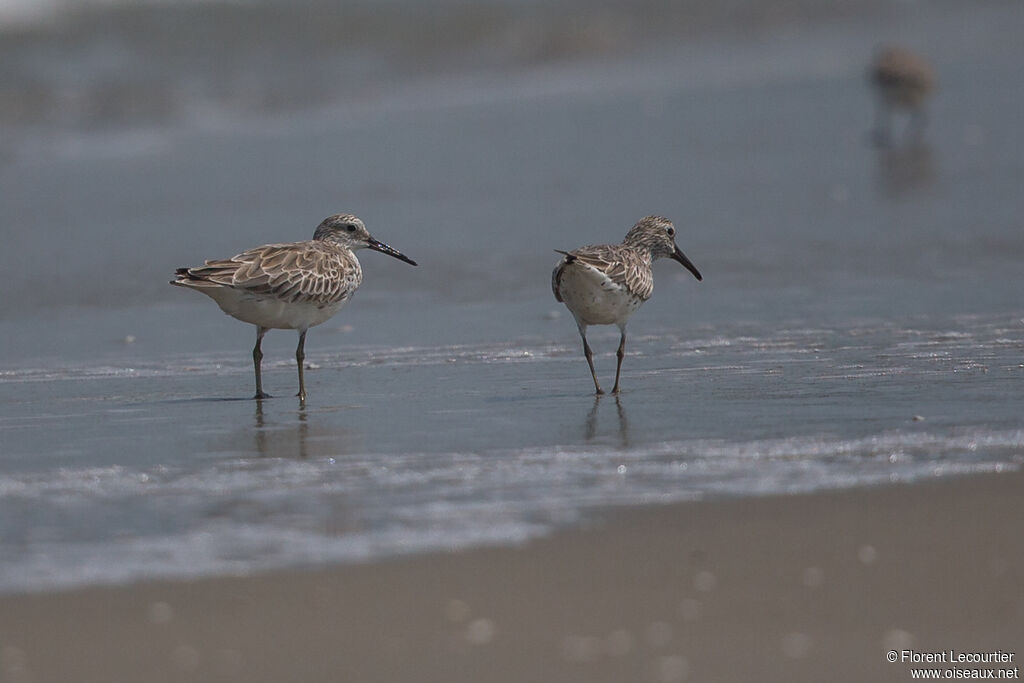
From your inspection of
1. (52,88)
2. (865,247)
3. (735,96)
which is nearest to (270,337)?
(865,247)

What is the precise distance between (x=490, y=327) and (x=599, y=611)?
5215 millimetres

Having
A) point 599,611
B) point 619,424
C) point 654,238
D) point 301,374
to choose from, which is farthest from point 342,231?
point 599,611

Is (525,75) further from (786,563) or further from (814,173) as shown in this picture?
(786,563)

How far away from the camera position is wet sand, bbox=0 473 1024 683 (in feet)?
16.8

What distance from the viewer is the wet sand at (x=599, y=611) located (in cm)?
511

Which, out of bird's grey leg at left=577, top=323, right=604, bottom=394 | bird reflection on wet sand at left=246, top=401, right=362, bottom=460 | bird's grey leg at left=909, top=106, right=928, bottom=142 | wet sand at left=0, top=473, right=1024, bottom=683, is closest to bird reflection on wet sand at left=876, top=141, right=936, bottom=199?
bird's grey leg at left=909, top=106, right=928, bottom=142

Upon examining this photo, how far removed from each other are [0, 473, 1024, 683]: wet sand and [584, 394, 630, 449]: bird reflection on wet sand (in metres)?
1.36

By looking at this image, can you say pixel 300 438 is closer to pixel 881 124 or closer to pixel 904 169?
pixel 904 169

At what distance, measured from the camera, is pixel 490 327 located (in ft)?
34.8

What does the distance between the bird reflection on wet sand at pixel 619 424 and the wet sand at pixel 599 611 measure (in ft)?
4.45

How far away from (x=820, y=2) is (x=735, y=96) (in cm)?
918

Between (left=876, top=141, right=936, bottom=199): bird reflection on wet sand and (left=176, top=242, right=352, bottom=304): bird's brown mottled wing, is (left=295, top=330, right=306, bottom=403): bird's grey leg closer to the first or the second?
(left=176, top=242, right=352, bottom=304): bird's brown mottled wing

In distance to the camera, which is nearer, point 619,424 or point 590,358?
point 619,424

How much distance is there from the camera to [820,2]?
2844 centimetres
